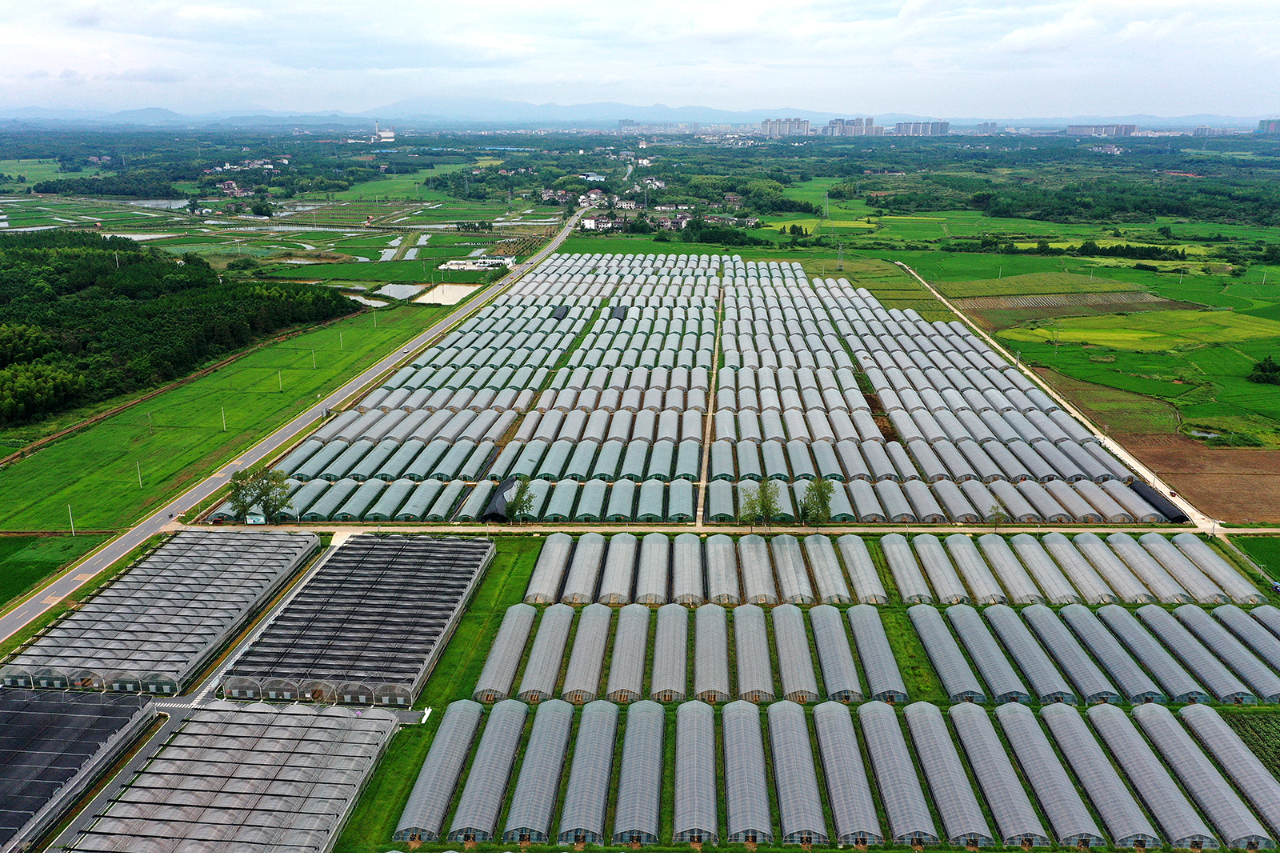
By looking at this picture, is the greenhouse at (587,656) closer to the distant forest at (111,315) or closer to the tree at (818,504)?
the tree at (818,504)

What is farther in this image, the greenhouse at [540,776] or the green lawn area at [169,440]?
the green lawn area at [169,440]

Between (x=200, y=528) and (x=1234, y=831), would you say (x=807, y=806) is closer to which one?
(x=1234, y=831)

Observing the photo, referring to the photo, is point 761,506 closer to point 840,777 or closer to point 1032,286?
point 840,777

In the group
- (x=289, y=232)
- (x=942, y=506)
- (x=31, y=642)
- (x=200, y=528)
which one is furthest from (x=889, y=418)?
(x=289, y=232)

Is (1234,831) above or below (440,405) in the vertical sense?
below

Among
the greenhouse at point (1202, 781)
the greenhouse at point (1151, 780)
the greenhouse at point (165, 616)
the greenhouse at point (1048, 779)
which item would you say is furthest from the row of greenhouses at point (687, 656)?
the greenhouse at point (165, 616)
